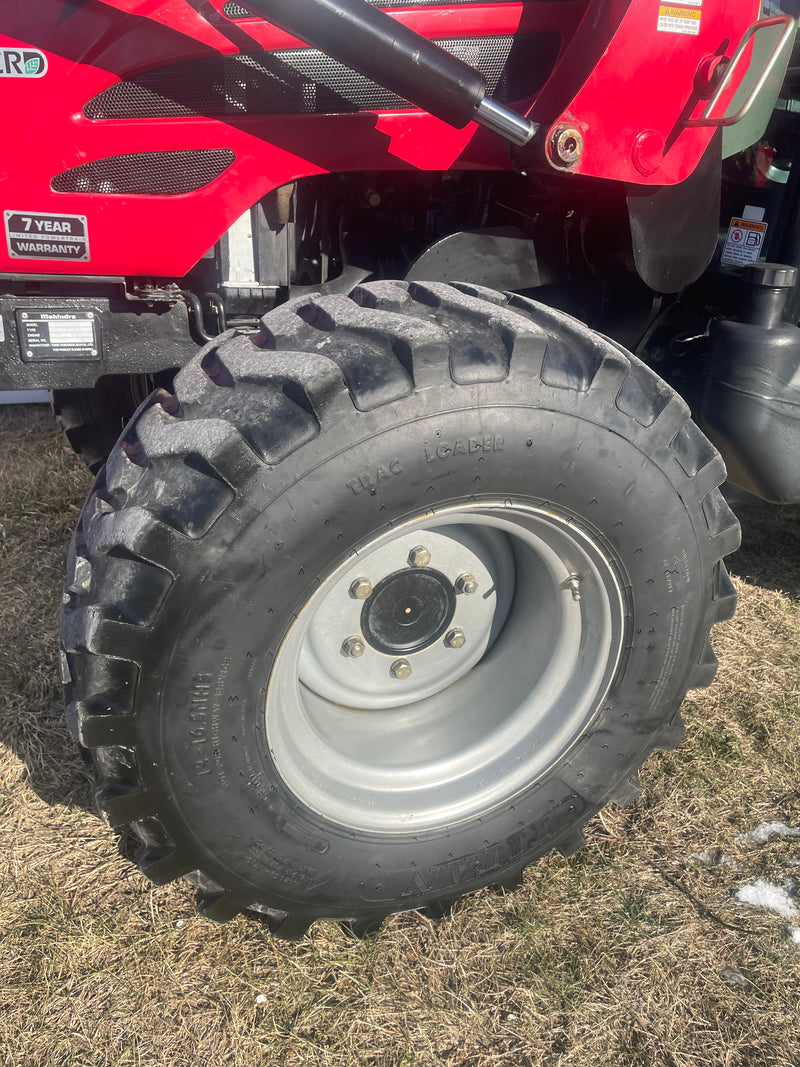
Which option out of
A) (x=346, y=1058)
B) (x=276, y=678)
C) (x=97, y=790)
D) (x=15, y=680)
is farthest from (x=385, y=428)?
(x=15, y=680)

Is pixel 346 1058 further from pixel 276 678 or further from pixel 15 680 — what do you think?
pixel 15 680

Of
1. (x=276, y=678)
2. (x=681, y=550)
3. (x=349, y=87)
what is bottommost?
(x=276, y=678)

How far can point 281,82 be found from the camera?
1.59 m

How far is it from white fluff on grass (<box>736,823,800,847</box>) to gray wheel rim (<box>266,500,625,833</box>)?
1.99 feet

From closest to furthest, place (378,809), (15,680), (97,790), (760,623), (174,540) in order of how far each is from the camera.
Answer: (174,540)
(97,790)
(378,809)
(15,680)
(760,623)

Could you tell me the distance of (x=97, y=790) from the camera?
4.87ft

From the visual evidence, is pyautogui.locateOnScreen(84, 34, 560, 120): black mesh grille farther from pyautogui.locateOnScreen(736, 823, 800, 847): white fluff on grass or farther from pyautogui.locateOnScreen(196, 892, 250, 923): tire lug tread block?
pyautogui.locateOnScreen(736, 823, 800, 847): white fluff on grass

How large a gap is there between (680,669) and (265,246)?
1.22m

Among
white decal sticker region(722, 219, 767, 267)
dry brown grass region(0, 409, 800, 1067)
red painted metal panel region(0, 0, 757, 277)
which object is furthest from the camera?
white decal sticker region(722, 219, 767, 267)

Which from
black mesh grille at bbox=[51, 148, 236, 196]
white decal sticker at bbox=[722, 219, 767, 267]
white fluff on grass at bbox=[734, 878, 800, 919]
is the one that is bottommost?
white fluff on grass at bbox=[734, 878, 800, 919]

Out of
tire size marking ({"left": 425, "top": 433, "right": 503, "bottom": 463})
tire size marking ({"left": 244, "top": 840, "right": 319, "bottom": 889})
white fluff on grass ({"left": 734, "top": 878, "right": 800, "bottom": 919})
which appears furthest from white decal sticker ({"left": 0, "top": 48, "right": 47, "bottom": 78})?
white fluff on grass ({"left": 734, "top": 878, "right": 800, "bottom": 919})

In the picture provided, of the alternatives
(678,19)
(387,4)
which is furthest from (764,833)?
(387,4)

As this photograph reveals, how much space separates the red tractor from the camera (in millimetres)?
1363

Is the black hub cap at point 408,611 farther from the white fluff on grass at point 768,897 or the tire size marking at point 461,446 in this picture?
the white fluff on grass at point 768,897
